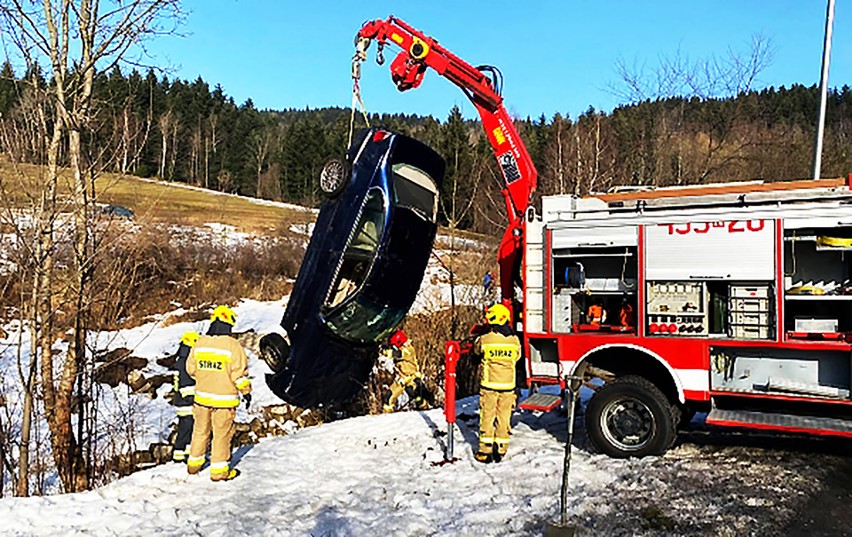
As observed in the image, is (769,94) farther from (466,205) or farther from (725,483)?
(725,483)

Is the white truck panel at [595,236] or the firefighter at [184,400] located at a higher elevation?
the white truck panel at [595,236]

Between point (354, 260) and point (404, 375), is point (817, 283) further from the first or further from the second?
point (404, 375)

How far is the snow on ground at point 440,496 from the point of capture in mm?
5824

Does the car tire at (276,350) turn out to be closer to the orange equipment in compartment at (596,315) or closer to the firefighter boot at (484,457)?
the firefighter boot at (484,457)

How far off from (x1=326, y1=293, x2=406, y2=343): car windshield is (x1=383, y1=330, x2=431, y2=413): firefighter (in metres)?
1.77

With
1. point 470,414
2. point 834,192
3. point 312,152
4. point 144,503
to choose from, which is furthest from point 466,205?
point 312,152

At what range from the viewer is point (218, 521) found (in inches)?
241

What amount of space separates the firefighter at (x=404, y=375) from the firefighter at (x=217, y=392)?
398 centimetres

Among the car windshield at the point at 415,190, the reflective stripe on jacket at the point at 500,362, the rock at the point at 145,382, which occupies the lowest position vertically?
the rock at the point at 145,382

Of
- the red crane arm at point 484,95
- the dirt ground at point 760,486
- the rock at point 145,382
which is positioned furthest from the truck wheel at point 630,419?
the rock at point 145,382

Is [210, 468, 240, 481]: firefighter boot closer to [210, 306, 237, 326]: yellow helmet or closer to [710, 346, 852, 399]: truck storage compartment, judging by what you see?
[210, 306, 237, 326]: yellow helmet

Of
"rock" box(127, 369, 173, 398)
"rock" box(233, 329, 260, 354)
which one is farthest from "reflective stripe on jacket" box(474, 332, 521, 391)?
"rock" box(233, 329, 260, 354)

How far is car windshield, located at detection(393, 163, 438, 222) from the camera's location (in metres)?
8.73

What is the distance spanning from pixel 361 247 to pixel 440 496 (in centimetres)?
317
